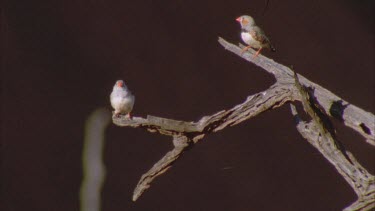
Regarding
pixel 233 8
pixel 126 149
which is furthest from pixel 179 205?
pixel 233 8

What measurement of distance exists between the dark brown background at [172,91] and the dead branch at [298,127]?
2.03 metres

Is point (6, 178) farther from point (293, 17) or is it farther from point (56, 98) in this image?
point (293, 17)

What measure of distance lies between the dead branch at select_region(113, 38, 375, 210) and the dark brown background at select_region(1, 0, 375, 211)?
2033mm

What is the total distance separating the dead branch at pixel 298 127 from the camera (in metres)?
4.55

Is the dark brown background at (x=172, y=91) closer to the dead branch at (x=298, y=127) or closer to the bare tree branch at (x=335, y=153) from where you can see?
the dead branch at (x=298, y=127)

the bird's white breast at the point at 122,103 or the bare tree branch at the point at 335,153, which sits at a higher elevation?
the bird's white breast at the point at 122,103

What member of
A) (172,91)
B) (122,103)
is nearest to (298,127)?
(122,103)

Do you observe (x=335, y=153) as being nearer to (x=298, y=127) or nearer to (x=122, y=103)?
(x=298, y=127)

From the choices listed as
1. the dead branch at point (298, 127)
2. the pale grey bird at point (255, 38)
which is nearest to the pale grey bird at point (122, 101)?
the dead branch at point (298, 127)

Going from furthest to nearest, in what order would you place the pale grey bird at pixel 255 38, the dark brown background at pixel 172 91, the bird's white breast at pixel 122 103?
the dark brown background at pixel 172 91
the bird's white breast at pixel 122 103
the pale grey bird at pixel 255 38

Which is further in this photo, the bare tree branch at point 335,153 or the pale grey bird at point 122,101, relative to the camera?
the pale grey bird at point 122,101

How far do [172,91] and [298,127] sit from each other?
3.01 meters

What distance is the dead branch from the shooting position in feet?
14.9

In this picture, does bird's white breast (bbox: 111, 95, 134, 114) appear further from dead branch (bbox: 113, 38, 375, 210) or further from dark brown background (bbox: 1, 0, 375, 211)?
dark brown background (bbox: 1, 0, 375, 211)
